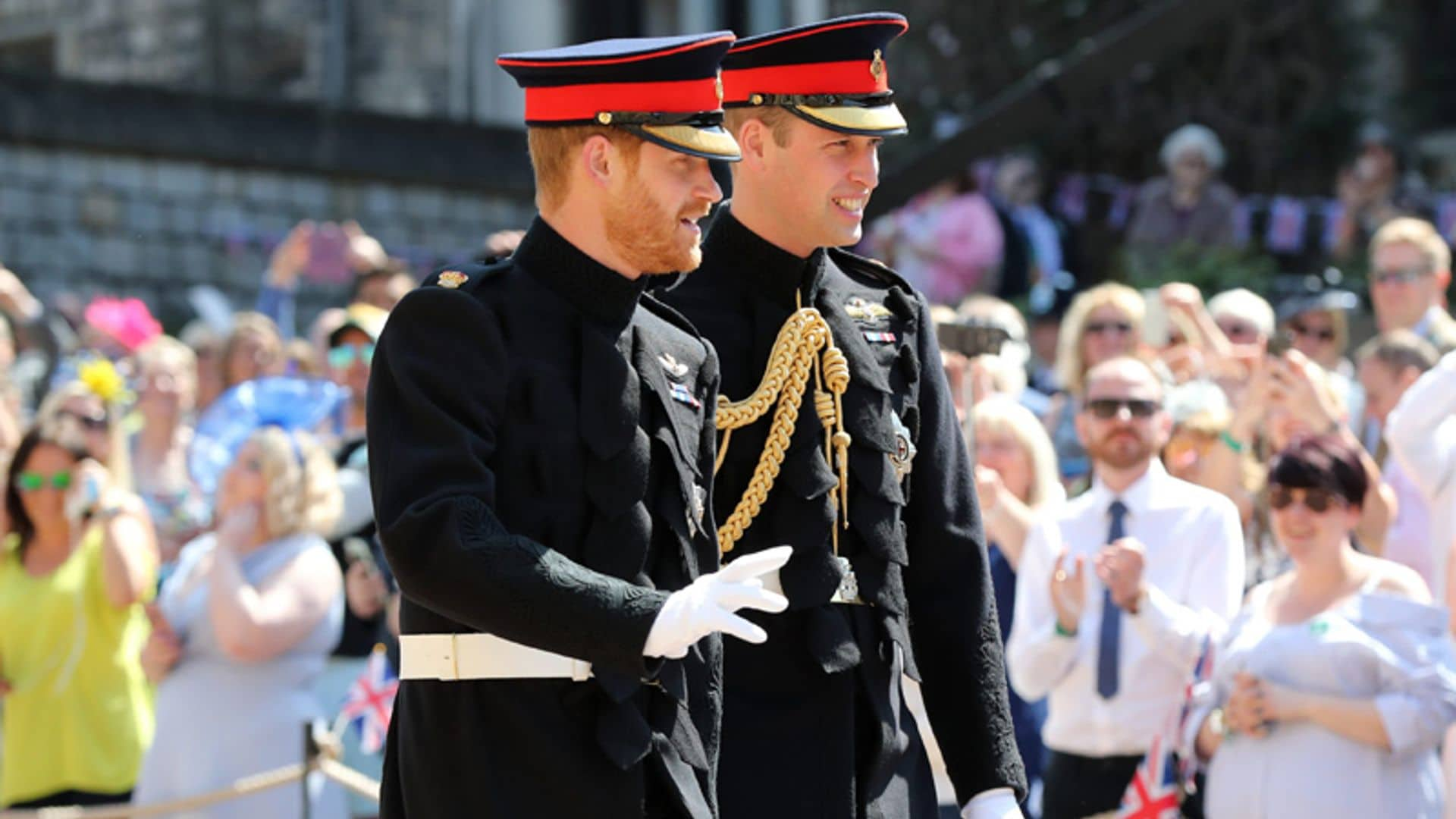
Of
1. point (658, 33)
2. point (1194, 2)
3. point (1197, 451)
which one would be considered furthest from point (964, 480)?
point (658, 33)

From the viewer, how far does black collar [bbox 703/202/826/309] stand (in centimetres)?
416

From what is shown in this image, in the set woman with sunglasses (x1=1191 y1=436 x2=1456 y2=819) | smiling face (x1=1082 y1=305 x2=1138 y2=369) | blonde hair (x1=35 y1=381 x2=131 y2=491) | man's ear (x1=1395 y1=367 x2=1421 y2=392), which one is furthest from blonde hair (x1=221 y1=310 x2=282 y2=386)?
woman with sunglasses (x1=1191 y1=436 x2=1456 y2=819)

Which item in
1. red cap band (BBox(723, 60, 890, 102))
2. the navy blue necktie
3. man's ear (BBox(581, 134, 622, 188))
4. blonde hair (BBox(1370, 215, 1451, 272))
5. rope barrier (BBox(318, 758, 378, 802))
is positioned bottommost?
rope barrier (BBox(318, 758, 378, 802))

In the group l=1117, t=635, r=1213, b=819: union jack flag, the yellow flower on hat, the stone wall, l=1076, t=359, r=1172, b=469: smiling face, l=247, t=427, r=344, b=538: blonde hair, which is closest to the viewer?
l=1117, t=635, r=1213, b=819: union jack flag

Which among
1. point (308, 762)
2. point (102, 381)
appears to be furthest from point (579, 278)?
point (102, 381)

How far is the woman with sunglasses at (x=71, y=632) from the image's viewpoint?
25.8 ft

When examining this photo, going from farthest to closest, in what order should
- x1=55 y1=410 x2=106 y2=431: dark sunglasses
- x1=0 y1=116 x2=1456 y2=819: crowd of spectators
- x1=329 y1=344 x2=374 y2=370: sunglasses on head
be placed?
x1=329 y1=344 x2=374 y2=370: sunglasses on head
x1=55 y1=410 x2=106 y2=431: dark sunglasses
x1=0 y1=116 x2=1456 y2=819: crowd of spectators

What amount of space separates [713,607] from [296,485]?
4603 mm

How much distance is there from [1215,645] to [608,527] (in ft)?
10.6

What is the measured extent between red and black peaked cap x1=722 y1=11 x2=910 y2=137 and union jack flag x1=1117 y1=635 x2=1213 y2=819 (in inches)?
104

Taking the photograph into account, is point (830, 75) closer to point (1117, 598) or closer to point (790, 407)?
point (790, 407)

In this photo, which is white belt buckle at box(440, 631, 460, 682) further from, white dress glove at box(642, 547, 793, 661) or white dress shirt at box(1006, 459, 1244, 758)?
white dress shirt at box(1006, 459, 1244, 758)

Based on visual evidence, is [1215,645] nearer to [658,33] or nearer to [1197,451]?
[1197,451]

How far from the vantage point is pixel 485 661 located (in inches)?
134
